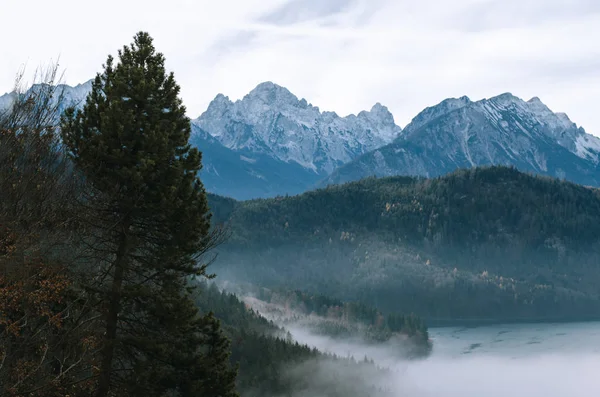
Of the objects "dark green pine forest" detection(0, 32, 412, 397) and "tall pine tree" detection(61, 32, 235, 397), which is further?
"tall pine tree" detection(61, 32, 235, 397)

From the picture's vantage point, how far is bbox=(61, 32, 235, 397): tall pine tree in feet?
84.0

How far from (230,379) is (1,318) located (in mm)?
9459

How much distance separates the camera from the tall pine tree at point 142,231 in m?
25.6

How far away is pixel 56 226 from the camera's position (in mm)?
25281

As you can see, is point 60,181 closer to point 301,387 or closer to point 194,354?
point 194,354

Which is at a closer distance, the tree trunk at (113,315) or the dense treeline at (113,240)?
the dense treeline at (113,240)

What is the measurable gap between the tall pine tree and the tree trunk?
0.12 feet

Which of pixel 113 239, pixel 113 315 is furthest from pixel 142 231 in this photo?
pixel 113 315

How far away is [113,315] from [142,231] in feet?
12.1

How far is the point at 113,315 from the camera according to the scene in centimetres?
2548

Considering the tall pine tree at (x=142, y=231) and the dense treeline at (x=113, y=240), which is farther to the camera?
the tall pine tree at (x=142, y=231)

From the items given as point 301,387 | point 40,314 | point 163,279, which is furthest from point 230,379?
point 301,387

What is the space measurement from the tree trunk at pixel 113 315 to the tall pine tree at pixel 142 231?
0.12 ft

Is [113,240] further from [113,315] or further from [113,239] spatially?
[113,315]
